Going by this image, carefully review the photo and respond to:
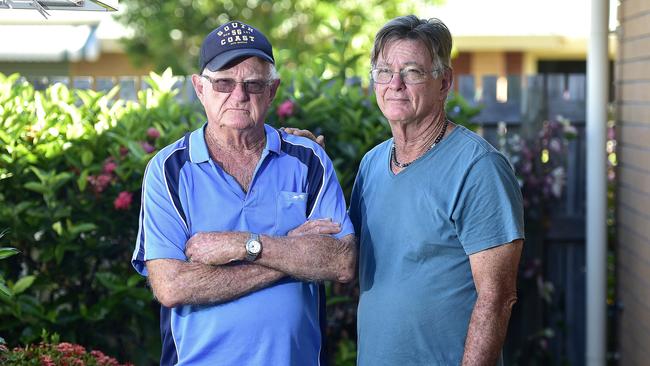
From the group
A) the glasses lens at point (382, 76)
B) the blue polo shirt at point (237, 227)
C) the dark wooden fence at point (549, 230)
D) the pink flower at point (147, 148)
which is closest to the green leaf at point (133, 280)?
the pink flower at point (147, 148)

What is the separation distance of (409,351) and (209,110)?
3.41 feet

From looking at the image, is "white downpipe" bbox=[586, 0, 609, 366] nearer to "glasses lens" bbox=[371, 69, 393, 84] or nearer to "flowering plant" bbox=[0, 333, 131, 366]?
"glasses lens" bbox=[371, 69, 393, 84]

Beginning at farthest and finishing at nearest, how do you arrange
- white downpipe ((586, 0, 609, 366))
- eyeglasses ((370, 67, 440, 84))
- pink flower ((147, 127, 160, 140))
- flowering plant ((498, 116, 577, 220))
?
flowering plant ((498, 116, 577, 220))
white downpipe ((586, 0, 609, 366))
pink flower ((147, 127, 160, 140))
eyeglasses ((370, 67, 440, 84))

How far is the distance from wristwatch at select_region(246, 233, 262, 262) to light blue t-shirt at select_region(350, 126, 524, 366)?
467 mm

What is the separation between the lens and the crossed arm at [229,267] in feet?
10.9

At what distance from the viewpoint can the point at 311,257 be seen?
3371 mm

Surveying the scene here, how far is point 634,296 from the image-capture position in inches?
247

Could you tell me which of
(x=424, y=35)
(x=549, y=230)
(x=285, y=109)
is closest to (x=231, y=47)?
(x=424, y=35)

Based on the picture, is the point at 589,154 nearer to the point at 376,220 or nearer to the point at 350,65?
the point at 350,65

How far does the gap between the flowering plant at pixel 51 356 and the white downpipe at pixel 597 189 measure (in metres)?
3.25

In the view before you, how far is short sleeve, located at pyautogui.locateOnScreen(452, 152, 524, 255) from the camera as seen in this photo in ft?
10.9

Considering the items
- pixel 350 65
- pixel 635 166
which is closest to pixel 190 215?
pixel 350 65

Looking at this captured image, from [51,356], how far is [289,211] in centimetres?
125

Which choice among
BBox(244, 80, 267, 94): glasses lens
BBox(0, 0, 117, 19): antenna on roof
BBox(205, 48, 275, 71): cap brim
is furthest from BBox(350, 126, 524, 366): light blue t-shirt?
BBox(0, 0, 117, 19): antenna on roof
